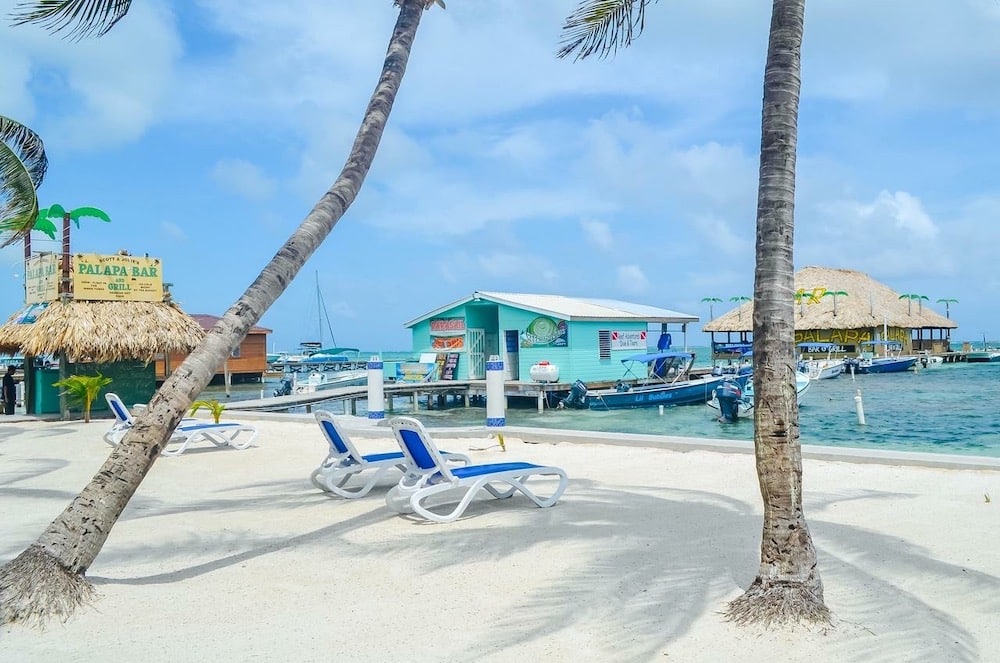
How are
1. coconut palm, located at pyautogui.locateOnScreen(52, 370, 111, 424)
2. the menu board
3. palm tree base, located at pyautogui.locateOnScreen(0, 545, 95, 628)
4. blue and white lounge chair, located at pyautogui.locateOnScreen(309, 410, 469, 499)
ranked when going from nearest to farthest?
palm tree base, located at pyautogui.locateOnScreen(0, 545, 95, 628) < blue and white lounge chair, located at pyautogui.locateOnScreen(309, 410, 469, 499) < coconut palm, located at pyautogui.locateOnScreen(52, 370, 111, 424) < the menu board

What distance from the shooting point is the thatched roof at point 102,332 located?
56.7ft

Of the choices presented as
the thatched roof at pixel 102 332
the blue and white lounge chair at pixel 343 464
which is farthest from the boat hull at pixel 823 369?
the blue and white lounge chair at pixel 343 464

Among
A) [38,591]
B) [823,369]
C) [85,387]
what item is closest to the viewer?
[38,591]

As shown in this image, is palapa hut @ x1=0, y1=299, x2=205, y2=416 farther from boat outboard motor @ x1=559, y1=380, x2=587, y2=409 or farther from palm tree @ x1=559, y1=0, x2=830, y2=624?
palm tree @ x1=559, y1=0, x2=830, y2=624

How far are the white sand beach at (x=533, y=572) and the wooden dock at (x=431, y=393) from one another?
1643 cm

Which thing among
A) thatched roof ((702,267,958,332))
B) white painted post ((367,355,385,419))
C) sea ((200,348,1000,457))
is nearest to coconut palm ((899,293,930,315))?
thatched roof ((702,267,958,332))

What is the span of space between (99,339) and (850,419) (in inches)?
847

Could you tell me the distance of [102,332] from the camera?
1773 cm

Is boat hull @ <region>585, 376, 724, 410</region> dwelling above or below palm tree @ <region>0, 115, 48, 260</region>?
below

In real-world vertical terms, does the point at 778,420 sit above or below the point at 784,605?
above

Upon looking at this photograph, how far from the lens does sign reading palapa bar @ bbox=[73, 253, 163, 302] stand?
59.4ft

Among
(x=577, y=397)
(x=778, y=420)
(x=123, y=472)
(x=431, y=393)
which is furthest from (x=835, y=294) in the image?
(x=123, y=472)

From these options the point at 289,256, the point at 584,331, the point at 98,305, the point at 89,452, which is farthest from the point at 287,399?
the point at 289,256

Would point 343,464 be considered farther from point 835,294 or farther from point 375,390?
point 835,294
